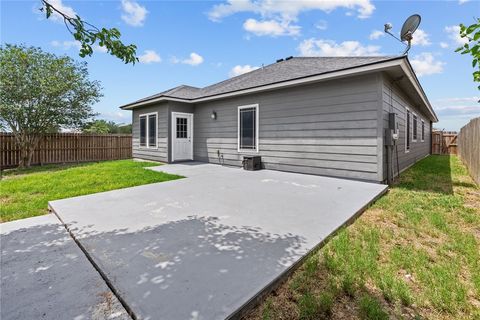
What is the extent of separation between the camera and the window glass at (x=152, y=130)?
9.99 meters

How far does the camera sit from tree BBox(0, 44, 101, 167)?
9094mm

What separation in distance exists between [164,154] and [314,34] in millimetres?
7403

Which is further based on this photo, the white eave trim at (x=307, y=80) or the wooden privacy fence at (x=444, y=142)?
the wooden privacy fence at (x=444, y=142)

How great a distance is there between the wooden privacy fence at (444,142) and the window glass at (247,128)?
15872 millimetres

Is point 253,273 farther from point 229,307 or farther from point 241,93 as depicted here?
point 241,93

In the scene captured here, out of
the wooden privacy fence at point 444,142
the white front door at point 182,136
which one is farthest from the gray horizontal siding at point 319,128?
the wooden privacy fence at point 444,142

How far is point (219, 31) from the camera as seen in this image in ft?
30.7

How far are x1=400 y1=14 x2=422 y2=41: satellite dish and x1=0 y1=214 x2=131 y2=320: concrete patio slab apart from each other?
7.18 meters

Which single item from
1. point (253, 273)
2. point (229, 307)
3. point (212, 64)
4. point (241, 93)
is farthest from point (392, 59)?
point (212, 64)

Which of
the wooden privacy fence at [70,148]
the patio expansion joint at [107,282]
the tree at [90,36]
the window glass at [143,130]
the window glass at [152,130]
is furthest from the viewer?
the window glass at [143,130]

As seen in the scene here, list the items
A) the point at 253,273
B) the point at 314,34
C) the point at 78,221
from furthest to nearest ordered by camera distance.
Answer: the point at 314,34, the point at 78,221, the point at 253,273

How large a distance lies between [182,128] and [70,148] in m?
6.23

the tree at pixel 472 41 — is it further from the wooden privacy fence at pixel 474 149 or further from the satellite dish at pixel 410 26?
the wooden privacy fence at pixel 474 149

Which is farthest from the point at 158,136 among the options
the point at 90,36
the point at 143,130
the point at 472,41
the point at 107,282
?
the point at 472,41
